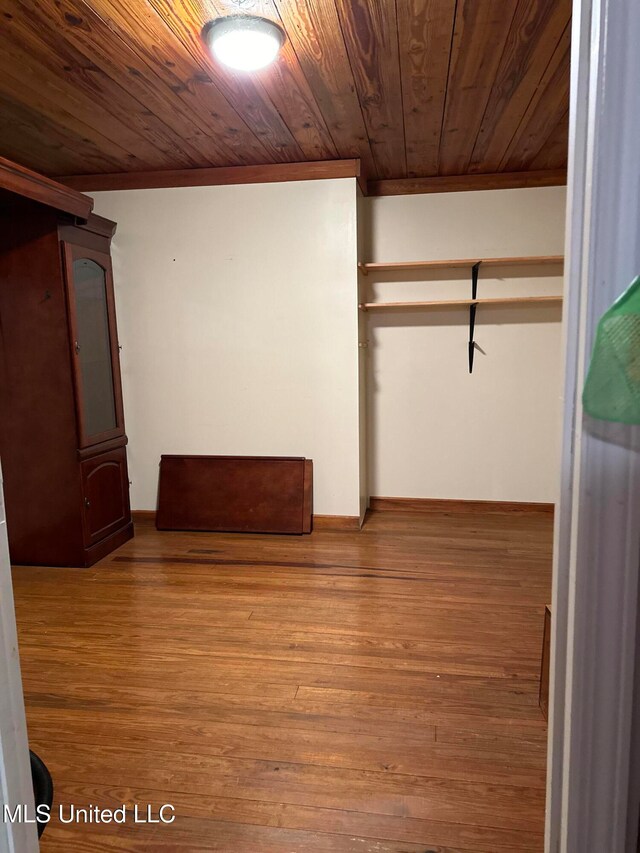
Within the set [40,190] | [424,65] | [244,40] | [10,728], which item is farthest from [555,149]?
[10,728]

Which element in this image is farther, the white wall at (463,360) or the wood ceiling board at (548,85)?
the white wall at (463,360)

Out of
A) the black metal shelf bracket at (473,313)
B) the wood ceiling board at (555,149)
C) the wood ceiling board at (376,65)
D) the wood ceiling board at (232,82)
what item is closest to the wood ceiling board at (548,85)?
the wood ceiling board at (555,149)

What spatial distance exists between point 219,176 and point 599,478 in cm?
359

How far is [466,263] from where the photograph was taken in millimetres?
3793

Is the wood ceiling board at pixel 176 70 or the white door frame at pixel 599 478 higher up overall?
the wood ceiling board at pixel 176 70

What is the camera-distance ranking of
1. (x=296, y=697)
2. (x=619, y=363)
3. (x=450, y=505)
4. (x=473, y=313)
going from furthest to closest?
(x=450, y=505)
(x=473, y=313)
(x=296, y=697)
(x=619, y=363)

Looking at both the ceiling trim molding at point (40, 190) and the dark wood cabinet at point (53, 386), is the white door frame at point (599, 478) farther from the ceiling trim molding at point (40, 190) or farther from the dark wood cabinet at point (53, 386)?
the dark wood cabinet at point (53, 386)

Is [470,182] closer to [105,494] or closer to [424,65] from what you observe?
[424,65]

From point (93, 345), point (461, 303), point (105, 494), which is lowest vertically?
point (105, 494)

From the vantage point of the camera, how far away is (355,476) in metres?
3.78

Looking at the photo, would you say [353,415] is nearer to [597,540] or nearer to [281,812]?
[281,812]

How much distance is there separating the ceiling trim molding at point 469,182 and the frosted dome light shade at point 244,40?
1.99 m

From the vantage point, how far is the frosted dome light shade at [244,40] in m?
1.96

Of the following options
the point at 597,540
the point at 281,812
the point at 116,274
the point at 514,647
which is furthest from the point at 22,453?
the point at 597,540
